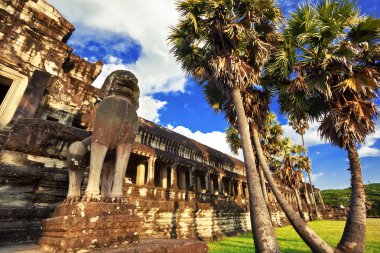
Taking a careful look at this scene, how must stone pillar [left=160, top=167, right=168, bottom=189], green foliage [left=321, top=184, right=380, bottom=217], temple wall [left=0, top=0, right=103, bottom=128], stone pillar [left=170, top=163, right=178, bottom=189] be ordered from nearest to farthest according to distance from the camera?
temple wall [left=0, top=0, right=103, bottom=128]
stone pillar [left=170, top=163, right=178, bottom=189]
stone pillar [left=160, top=167, right=168, bottom=189]
green foliage [left=321, top=184, right=380, bottom=217]

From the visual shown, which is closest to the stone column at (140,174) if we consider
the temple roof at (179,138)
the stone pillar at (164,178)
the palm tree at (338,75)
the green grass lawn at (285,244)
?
the stone pillar at (164,178)

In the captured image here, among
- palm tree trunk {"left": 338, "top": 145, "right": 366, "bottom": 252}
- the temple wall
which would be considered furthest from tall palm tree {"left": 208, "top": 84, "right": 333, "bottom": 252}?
the temple wall

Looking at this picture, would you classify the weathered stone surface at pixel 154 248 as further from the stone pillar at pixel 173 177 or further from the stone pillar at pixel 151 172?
the stone pillar at pixel 173 177

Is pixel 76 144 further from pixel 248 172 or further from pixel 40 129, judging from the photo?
pixel 248 172

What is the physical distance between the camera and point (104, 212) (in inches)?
103

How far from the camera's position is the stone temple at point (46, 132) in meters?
3.43

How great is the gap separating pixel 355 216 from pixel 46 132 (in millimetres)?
8345

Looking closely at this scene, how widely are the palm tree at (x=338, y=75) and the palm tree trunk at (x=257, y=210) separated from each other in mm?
2170

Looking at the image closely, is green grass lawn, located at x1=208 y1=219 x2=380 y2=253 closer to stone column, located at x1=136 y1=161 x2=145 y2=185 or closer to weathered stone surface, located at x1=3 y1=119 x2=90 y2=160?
stone column, located at x1=136 y1=161 x2=145 y2=185

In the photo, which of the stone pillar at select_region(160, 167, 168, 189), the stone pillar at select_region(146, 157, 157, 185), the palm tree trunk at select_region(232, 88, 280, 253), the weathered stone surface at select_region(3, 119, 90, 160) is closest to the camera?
the weathered stone surface at select_region(3, 119, 90, 160)

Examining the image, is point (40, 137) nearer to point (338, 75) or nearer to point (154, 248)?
point (154, 248)

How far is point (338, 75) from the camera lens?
8117 millimetres

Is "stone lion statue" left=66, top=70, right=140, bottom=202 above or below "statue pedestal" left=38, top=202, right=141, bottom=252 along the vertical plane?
above

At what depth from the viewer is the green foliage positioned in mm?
35969
